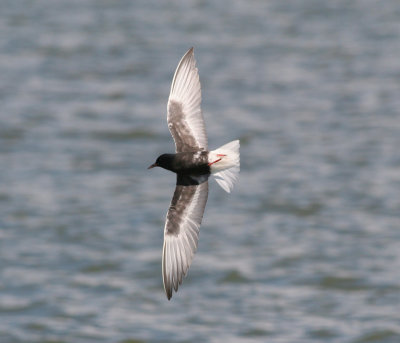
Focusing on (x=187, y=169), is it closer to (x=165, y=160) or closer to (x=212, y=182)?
(x=165, y=160)

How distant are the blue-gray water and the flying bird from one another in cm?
638

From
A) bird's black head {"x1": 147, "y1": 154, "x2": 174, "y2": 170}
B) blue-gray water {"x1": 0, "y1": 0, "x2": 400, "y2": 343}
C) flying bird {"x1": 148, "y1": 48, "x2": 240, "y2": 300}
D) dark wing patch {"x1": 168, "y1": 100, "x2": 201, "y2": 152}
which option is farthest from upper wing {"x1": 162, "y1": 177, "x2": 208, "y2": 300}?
blue-gray water {"x1": 0, "y1": 0, "x2": 400, "y2": 343}

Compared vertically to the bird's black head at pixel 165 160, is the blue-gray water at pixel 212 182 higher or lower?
higher

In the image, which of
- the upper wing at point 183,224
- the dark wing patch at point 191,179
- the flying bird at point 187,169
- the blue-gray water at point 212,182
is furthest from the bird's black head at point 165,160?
the blue-gray water at point 212,182

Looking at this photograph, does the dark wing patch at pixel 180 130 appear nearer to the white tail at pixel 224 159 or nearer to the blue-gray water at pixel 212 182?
the white tail at pixel 224 159

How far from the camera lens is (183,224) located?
294 inches

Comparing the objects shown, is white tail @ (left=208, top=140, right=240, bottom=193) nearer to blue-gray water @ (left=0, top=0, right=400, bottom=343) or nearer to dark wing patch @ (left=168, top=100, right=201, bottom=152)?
dark wing patch @ (left=168, top=100, right=201, bottom=152)

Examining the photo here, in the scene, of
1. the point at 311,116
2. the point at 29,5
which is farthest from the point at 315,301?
the point at 29,5

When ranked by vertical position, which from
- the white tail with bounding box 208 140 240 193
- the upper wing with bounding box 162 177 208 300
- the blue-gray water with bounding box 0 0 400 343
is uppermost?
the blue-gray water with bounding box 0 0 400 343

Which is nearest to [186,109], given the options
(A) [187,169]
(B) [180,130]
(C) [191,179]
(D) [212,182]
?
(B) [180,130]

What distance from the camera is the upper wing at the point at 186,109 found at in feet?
25.2

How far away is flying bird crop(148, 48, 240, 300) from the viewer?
7020 mm

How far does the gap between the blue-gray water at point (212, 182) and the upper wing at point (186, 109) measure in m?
6.35

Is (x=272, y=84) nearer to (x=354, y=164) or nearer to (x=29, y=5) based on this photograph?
(x=354, y=164)
